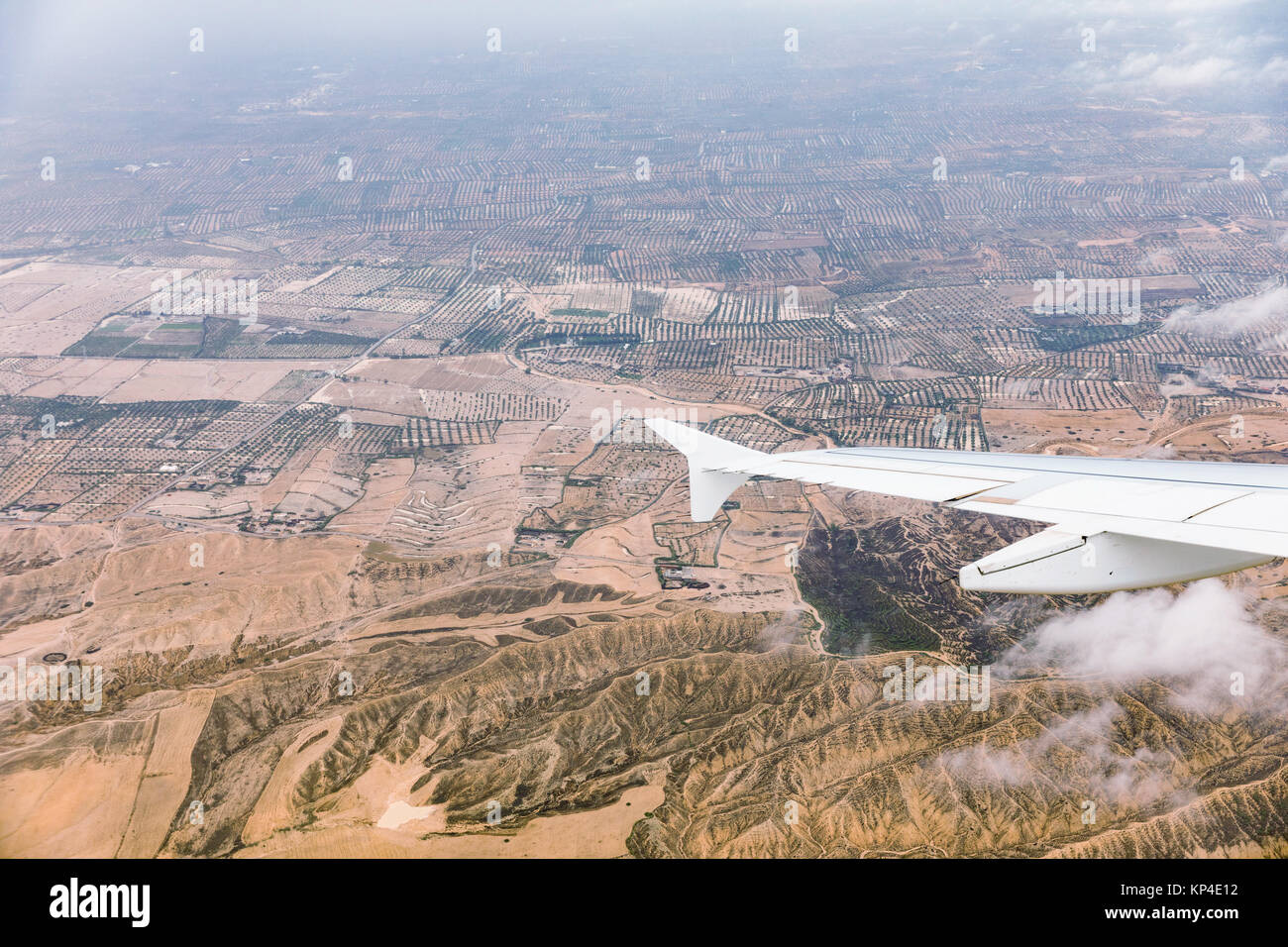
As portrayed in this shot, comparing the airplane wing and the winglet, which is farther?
the winglet

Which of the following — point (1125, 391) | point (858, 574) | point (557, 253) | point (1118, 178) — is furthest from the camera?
point (1118, 178)

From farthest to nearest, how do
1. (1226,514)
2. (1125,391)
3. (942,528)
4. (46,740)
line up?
(1125,391), (942,528), (46,740), (1226,514)

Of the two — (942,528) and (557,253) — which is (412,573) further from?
(557,253)

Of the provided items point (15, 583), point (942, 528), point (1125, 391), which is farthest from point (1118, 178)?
point (15, 583)

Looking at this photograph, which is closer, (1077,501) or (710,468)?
(1077,501)
